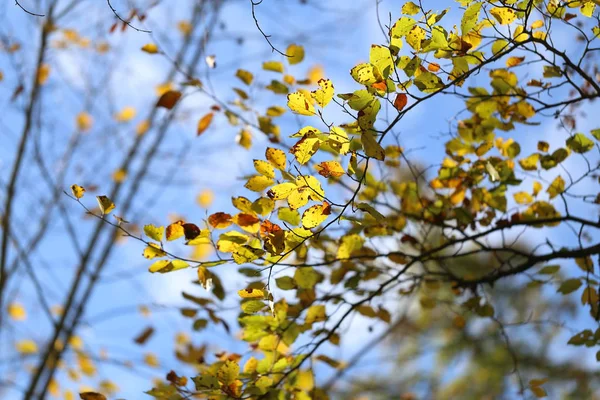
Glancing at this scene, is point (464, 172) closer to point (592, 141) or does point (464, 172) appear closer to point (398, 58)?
point (592, 141)

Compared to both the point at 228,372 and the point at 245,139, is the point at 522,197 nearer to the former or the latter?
the point at 245,139

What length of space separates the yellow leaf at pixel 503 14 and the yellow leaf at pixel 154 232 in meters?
0.79

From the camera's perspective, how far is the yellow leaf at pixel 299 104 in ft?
3.21

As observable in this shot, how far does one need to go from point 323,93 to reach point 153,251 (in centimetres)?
48

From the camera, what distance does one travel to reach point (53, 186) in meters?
2.85

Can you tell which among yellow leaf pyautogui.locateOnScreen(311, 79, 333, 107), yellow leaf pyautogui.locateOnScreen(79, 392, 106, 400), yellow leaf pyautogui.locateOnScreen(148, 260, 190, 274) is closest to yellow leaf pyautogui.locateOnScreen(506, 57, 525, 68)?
yellow leaf pyautogui.locateOnScreen(311, 79, 333, 107)

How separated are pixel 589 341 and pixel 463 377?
6.53 m

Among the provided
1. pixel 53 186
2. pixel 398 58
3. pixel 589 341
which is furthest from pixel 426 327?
pixel 398 58

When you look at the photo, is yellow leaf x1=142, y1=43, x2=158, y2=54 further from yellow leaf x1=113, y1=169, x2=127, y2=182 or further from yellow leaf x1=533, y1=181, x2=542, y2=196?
yellow leaf x1=113, y1=169, x2=127, y2=182

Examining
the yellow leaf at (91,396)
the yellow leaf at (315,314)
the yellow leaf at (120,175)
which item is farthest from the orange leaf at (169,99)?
the yellow leaf at (120,175)

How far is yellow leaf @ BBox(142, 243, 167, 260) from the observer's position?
3.79 feet

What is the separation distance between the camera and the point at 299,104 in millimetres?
979

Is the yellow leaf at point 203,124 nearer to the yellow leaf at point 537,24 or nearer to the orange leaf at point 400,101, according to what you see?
the orange leaf at point 400,101

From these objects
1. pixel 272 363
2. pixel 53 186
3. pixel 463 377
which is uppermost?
pixel 463 377
